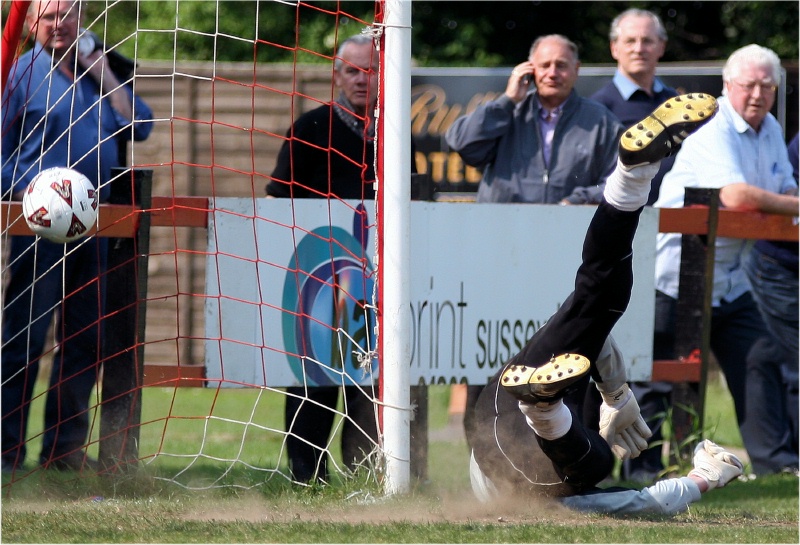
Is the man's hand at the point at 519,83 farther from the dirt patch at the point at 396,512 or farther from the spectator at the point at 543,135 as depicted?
the dirt patch at the point at 396,512

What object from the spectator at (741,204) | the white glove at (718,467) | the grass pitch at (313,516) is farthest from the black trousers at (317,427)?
the spectator at (741,204)

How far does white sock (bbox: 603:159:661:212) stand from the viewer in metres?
3.75

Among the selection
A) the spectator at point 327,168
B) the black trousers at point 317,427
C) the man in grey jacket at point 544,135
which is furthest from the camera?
the man in grey jacket at point 544,135

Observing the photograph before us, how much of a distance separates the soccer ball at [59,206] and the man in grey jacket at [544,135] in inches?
90.9

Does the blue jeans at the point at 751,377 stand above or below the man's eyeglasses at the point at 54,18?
below

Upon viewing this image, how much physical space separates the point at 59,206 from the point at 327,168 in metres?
1.53

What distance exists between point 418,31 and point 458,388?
18.1 ft

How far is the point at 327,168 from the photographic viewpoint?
18.6ft

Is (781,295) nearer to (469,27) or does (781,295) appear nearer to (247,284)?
(247,284)

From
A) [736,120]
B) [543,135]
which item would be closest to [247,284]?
[543,135]

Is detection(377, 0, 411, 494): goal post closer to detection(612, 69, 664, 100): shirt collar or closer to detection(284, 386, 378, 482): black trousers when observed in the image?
detection(284, 386, 378, 482): black trousers

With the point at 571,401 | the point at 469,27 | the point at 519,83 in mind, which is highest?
the point at 469,27

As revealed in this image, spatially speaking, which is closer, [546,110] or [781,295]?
[546,110]

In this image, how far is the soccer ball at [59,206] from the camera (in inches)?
183
